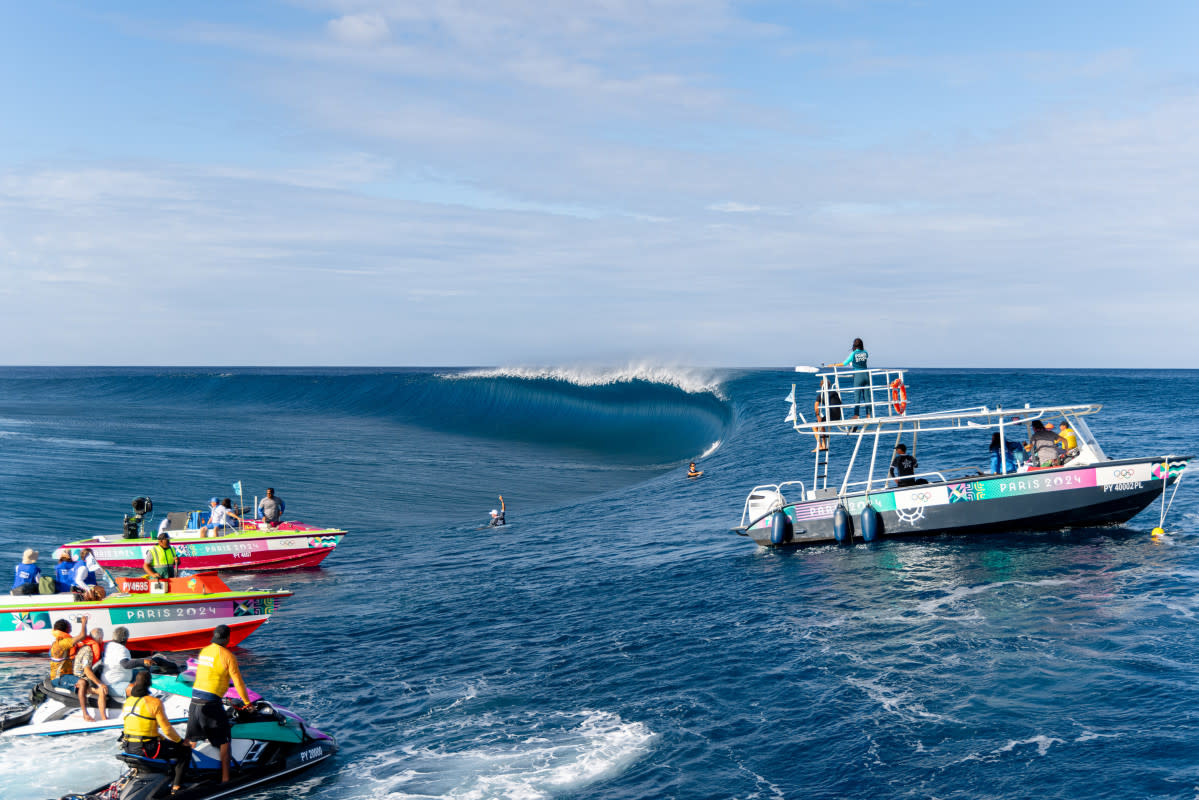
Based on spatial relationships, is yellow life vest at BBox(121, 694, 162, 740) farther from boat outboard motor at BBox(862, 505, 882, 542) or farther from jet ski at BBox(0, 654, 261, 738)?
boat outboard motor at BBox(862, 505, 882, 542)

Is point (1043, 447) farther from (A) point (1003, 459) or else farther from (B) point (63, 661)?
(B) point (63, 661)

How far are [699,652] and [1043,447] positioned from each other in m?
11.1

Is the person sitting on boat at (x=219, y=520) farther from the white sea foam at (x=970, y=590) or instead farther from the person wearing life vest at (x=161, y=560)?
the white sea foam at (x=970, y=590)

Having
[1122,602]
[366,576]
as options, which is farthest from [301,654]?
[1122,602]

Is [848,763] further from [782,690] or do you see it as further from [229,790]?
[229,790]

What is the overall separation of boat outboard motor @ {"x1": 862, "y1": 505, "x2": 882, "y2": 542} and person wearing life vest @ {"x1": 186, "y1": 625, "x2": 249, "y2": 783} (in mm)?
16061

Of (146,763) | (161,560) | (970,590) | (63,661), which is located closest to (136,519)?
(161,560)

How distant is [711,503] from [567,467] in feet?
66.9

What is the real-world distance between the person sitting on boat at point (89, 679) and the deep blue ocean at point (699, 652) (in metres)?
0.50

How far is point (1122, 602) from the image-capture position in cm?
1691

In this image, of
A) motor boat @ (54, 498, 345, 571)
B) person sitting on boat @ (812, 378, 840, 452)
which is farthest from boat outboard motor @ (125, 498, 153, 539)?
person sitting on boat @ (812, 378, 840, 452)

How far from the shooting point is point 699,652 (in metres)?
16.4

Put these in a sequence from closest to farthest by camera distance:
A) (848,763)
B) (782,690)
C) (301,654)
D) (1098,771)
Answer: (1098,771) → (848,763) → (782,690) → (301,654)

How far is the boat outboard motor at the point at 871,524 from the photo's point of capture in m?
22.9
